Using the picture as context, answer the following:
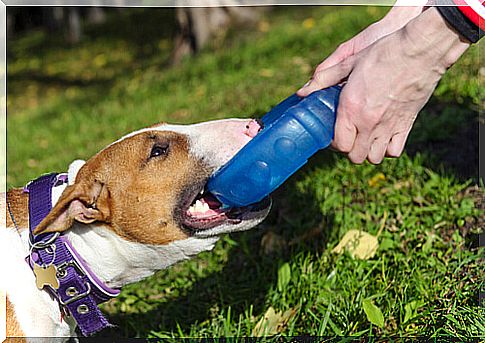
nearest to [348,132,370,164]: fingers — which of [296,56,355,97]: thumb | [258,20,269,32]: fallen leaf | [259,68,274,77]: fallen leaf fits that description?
[296,56,355,97]: thumb

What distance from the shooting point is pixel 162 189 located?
2863mm

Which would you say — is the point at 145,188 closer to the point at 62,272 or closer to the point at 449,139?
the point at 62,272

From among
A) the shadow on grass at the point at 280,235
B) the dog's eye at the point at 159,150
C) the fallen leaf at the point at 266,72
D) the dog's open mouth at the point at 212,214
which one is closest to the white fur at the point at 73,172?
the dog's eye at the point at 159,150

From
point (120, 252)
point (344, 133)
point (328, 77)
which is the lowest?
point (120, 252)

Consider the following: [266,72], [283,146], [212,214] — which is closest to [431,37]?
[283,146]

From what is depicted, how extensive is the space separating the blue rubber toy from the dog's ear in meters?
0.50

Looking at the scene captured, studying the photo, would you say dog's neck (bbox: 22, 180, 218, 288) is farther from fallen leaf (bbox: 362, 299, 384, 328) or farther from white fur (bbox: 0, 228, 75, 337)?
fallen leaf (bbox: 362, 299, 384, 328)

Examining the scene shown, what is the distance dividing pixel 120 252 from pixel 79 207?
253 millimetres

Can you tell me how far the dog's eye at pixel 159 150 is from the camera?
2887 millimetres

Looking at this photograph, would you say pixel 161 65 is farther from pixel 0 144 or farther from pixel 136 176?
pixel 136 176

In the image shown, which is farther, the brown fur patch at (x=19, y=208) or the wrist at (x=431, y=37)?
the brown fur patch at (x=19, y=208)

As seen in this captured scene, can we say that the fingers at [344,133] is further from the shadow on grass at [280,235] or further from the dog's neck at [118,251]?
the shadow on grass at [280,235]

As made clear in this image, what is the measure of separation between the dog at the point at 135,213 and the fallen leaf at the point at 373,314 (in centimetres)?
60

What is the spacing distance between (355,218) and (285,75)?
321 cm
